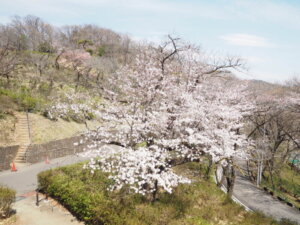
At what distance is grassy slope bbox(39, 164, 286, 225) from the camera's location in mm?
7777

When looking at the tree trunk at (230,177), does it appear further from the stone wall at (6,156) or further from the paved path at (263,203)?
the stone wall at (6,156)

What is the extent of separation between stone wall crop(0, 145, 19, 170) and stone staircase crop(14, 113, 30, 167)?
0.43 meters

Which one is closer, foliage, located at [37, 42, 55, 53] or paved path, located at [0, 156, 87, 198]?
paved path, located at [0, 156, 87, 198]

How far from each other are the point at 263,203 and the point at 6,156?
64.6 ft

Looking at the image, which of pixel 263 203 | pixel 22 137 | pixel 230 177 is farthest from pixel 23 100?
pixel 263 203

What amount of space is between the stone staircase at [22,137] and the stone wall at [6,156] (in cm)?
43

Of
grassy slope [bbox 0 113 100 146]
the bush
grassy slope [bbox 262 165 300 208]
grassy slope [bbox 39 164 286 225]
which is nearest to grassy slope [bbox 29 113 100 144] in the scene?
grassy slope [bbox 0 113 100 146]

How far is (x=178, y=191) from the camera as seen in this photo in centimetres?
1143

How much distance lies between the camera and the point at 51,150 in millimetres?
16781

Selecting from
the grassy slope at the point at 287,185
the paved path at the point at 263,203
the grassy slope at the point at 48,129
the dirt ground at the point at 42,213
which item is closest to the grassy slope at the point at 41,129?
the grassy slope at the point at 48,129

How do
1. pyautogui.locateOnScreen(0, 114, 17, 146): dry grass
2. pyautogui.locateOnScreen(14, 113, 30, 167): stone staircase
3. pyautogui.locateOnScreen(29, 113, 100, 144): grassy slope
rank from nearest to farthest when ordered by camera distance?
pyautogui.locateOnScreen(14, 113, 30, 167): stone staircase, pyautogui.locateOnScreen(0, 114, 17, 146): dry grass, pyautogui.locateOnScreen(29, 113, 100, 144): grassy slope

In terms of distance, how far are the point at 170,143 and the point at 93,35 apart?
205 ft

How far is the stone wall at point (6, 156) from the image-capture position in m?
14.0

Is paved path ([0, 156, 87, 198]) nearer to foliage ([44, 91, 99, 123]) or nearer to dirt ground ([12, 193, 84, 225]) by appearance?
dirt ground ([12, 193, 84, 225])
